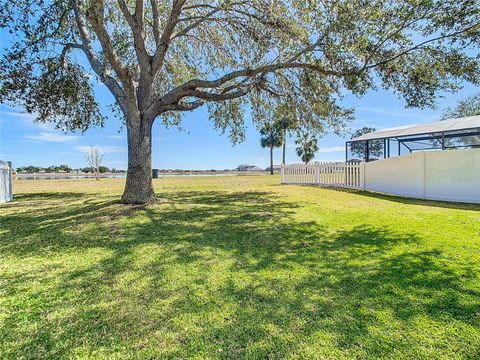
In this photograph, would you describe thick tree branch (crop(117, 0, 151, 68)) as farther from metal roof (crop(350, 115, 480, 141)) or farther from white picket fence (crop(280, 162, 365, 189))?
metal roof (crop(350, 115, 480, 141))

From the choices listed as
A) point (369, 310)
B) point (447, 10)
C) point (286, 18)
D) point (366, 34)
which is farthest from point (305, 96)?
point (369, 310)

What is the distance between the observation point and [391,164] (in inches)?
437

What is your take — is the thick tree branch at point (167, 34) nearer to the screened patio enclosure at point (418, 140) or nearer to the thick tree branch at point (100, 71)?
the thick tree branch at point (100, 71)

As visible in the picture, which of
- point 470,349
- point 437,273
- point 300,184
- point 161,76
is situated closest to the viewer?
point 470,349

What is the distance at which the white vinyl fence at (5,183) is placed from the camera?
871 centimetres

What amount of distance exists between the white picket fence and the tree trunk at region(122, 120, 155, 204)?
919 cm

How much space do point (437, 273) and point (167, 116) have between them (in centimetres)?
1234

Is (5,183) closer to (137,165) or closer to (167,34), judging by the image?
(137,165)

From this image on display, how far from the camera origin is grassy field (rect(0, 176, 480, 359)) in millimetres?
2184

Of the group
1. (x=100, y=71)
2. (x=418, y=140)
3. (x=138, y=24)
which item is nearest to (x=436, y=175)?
(x=418, y=140)

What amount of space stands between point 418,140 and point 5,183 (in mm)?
18212

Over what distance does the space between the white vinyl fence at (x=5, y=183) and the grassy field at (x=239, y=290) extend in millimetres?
3937

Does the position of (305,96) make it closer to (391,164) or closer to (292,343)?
(391,164)

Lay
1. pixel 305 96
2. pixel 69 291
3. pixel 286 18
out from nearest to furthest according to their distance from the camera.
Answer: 1. pixel 69 291
2. pixel 286 18
3. pixel 305 96
